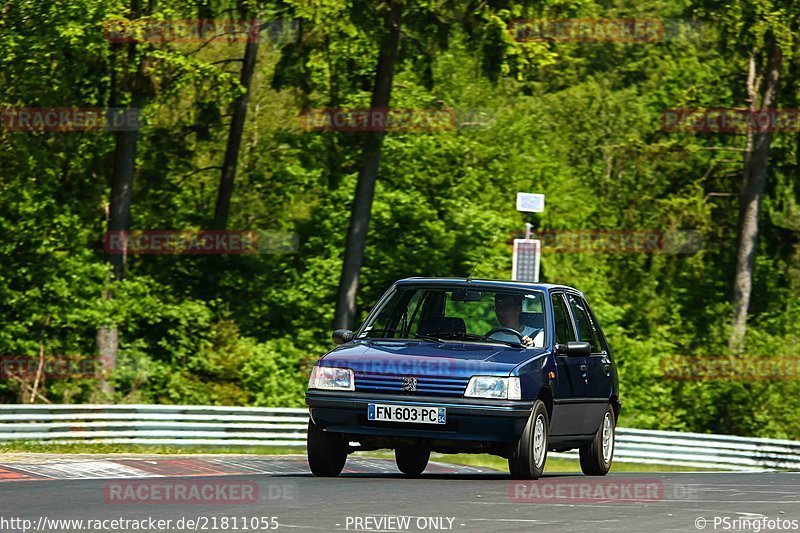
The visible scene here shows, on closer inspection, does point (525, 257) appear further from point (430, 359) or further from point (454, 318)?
point (430, 359)

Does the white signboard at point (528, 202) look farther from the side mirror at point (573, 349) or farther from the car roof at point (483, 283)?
the side mirror at point (573, 349)

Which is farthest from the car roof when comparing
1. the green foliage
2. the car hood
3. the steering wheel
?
the green foliage

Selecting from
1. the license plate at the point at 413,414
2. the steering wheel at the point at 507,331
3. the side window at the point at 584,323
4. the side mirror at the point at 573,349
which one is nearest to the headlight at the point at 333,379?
the license plate at the point at 413,414

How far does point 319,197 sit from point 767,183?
12.6 meters

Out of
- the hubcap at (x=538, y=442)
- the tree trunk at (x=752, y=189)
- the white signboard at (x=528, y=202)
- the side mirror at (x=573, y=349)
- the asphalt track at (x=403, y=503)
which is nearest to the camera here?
the asphalt track at (x=403, y=503)

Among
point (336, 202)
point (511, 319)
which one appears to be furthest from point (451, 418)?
point (336, 202)

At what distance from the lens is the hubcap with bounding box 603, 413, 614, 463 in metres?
15.3

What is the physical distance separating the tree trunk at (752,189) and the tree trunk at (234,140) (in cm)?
1284

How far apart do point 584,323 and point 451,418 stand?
10.6 ft

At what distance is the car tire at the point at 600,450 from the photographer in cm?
1510

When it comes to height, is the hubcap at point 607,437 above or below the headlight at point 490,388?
below

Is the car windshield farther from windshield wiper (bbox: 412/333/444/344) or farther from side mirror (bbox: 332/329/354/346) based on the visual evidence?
side mirror (bbox: 332/329/354/346)

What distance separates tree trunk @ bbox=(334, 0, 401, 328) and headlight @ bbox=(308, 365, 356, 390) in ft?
64.4

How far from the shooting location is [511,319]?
13500mm
